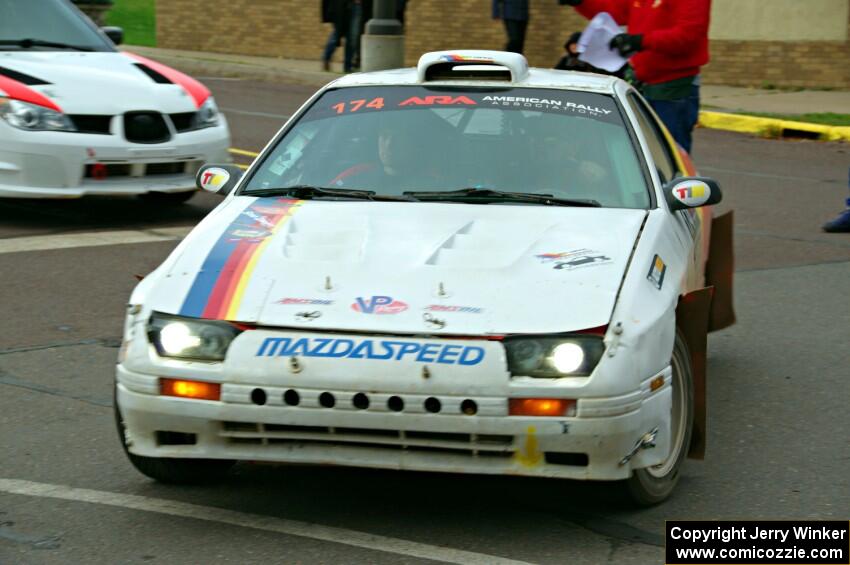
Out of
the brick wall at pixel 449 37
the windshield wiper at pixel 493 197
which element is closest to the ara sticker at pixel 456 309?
the windshield wiper at pixel 493 197

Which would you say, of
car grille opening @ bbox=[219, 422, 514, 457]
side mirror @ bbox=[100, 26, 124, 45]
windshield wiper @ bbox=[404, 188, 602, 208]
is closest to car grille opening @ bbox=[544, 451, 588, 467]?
car grille opening @ bbox=[219, 422, 514, 457]

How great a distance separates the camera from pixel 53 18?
11.1 metres

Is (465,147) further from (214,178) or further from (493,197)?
(214,178)

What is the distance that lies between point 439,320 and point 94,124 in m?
6.03

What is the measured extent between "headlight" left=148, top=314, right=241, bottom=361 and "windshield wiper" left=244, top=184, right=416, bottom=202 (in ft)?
3.85

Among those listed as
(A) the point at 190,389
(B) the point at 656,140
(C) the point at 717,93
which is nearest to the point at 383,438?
(A) the point at 190,389

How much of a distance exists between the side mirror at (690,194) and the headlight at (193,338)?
191 centimetres

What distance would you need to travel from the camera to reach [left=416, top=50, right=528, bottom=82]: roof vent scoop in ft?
19.8

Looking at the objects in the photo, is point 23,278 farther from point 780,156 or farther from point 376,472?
point 780,156

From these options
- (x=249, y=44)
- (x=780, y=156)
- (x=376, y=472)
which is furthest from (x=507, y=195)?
(x=249, y=44)

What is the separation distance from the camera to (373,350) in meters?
4.21

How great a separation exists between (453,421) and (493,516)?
59cm

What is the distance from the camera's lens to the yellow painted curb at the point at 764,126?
15734 millimetres

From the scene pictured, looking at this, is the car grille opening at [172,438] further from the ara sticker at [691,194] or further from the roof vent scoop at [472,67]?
the roof vent scoop at [472,67]
